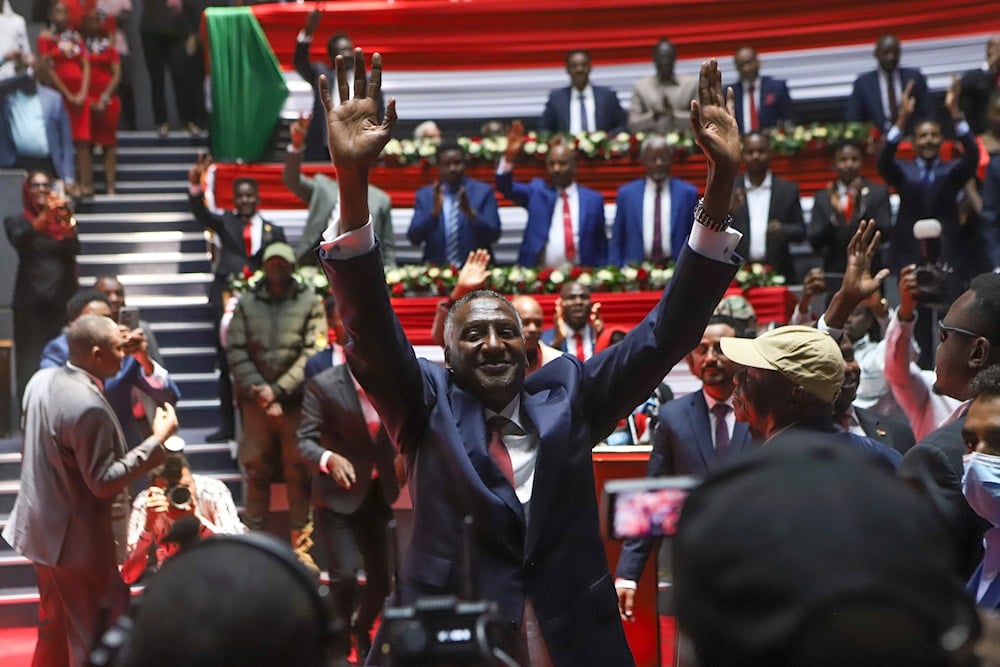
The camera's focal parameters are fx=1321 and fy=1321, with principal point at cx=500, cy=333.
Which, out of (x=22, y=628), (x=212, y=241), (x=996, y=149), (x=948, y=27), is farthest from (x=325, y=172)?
(x=948, y=27)

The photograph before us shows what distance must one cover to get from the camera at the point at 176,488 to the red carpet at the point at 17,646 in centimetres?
217

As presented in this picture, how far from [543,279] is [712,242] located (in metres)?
7.01

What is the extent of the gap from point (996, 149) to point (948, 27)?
3.21 metres

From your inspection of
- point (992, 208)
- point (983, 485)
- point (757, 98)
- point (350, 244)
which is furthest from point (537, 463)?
point (757, 98)

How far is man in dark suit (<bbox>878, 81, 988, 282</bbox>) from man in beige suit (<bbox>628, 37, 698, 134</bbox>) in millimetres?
2259

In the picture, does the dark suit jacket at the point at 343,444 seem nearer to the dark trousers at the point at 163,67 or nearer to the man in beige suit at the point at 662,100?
the man in beige suit at the point at 662,100

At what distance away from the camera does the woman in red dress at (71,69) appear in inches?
543

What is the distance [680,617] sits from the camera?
1.43 m

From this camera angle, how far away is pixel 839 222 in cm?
1088

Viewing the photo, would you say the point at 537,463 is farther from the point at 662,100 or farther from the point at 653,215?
the point at 662,100

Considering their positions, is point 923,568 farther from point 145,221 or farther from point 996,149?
point 145,221

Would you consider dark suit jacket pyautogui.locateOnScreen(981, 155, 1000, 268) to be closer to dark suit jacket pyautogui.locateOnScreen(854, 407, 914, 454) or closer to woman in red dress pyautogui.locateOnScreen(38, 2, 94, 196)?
dark suit jacket pyautogui.locateOnScreen(854, 407, 914, 454)

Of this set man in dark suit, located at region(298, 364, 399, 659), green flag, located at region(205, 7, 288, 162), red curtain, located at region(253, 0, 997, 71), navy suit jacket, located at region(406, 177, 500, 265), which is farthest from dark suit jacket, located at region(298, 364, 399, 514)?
red curtain, located at region(253, 0, 997, 71)

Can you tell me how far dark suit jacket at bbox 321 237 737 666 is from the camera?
341cm
